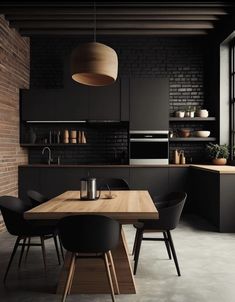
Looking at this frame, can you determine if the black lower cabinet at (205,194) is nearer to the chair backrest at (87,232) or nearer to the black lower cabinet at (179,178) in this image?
the black lower cabinet at (179,178)

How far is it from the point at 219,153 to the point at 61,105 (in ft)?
10.4

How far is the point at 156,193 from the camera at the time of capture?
23.2 feet

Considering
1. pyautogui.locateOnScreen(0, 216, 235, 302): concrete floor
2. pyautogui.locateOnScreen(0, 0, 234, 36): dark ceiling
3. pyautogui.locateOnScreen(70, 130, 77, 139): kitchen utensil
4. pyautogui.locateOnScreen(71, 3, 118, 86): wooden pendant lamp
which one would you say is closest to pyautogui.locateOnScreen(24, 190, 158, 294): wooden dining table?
pyautogui.locateOnScreen(0, 216, 235, 302): concrete floor

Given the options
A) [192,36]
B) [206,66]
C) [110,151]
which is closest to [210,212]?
[110,151]

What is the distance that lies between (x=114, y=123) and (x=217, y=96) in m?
2.08

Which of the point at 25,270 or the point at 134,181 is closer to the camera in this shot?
the point at 25,270

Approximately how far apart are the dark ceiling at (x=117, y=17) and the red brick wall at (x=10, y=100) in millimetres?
335

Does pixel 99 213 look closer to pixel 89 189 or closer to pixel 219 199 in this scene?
pixel 89 189

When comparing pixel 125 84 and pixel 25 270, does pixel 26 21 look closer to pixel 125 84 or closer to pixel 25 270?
pixel 125 84

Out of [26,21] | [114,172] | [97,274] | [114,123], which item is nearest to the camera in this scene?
[97,274]

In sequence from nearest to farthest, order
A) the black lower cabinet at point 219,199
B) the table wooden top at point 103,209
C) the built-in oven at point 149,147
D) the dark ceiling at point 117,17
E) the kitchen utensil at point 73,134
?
1. the table wooden top at point 103,209
2. the black lower cabinet at point 219,199
3. the dark ceiling at point 117,17
4. the built-in oven at point 149,147
5. the kitchen utensil at point 73,134

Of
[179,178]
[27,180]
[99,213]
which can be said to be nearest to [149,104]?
[179,178]

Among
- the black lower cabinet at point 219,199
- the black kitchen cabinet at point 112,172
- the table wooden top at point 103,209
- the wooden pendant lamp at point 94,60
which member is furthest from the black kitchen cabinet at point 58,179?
the wooden pendant lamp at point 94,60

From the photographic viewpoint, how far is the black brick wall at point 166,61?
25.9 feet
